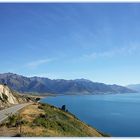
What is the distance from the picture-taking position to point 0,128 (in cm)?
2594

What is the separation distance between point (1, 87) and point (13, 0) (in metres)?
39.1

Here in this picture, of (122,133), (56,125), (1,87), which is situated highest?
(1,87)

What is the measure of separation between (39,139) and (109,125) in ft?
172

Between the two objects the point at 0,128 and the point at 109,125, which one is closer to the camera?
the point at 0,128

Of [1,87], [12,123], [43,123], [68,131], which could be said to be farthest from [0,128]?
[1,87]

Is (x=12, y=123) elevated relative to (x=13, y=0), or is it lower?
lower

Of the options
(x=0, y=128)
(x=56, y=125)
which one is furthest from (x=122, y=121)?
(x=0, y=128)

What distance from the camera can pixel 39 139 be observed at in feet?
62.5

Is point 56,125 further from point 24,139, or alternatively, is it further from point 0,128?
point 24,139

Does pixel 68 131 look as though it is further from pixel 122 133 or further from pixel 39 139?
pixel 122 133

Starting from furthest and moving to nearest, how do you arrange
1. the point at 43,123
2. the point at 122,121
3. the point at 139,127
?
the point at 122,121
the point at 139,127
the point at 43,123

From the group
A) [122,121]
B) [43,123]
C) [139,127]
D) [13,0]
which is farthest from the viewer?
[122,121]

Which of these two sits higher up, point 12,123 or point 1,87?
point 1,87

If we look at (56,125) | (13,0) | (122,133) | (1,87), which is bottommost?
(122,133)
